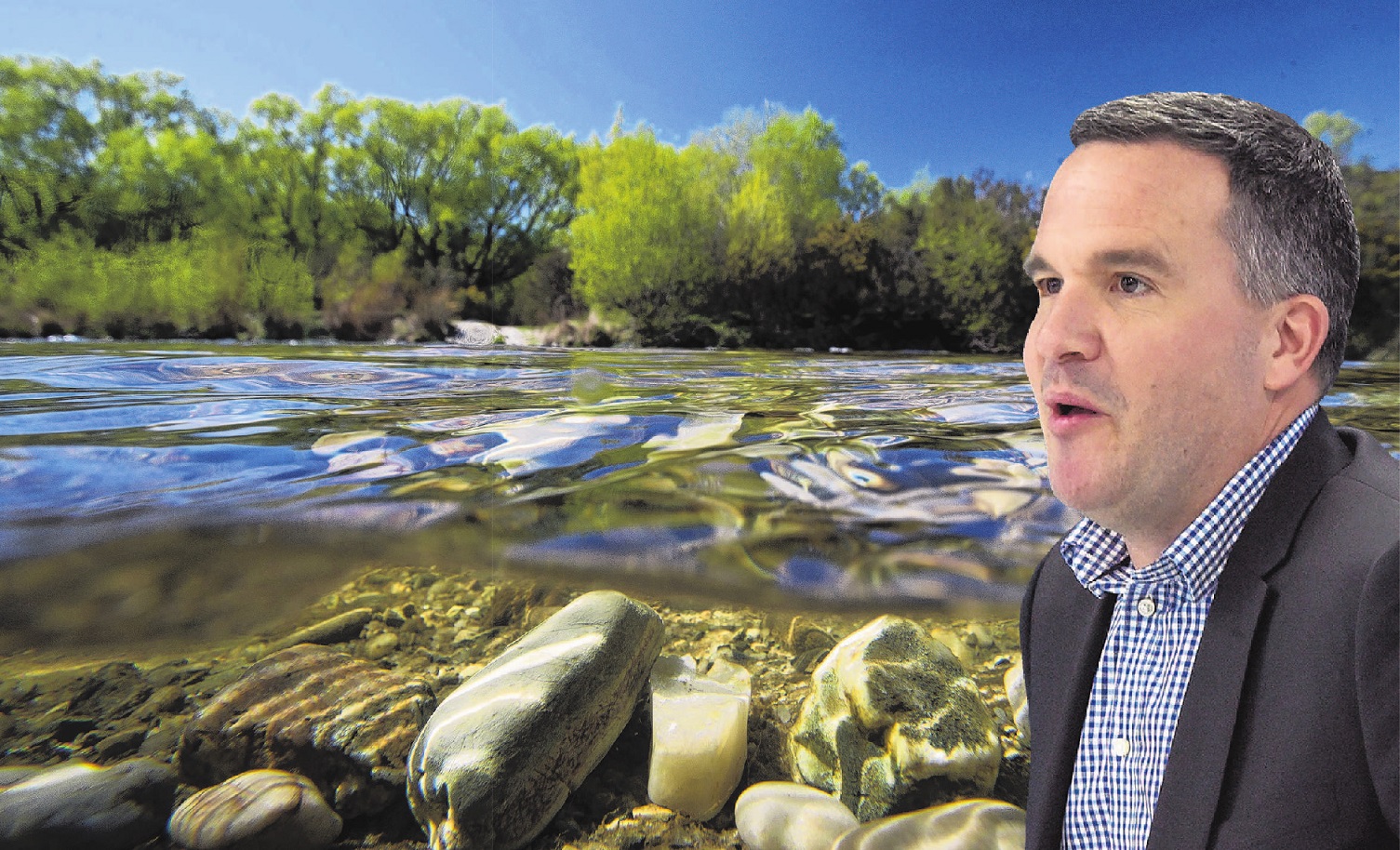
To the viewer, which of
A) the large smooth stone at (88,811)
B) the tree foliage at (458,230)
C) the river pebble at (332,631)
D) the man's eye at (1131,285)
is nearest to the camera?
the man's eye at (1131,285)

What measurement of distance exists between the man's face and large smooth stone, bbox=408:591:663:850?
1.47 m

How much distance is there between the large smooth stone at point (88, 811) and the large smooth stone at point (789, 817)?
158 cm

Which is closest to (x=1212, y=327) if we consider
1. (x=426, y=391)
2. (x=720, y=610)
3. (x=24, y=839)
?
Answer: (x=720, y=610)

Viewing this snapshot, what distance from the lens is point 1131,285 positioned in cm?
95

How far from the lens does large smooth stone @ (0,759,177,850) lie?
5.89ft

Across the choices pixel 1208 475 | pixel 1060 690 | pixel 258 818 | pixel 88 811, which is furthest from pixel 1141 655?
pixel 88 811

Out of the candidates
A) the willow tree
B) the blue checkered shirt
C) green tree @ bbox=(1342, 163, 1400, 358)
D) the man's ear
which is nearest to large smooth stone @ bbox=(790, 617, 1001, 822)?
the blue checkered shirt

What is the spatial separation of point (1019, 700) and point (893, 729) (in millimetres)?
651

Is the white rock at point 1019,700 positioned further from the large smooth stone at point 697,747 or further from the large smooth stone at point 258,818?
the large smooth stone at point 258,818

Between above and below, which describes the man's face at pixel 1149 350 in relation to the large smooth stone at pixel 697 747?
above

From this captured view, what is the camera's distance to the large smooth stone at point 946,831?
1546mm

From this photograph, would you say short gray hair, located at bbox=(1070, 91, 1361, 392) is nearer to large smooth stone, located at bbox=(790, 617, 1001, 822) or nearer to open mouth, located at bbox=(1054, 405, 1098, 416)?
open mouth, located at bbox=(1054, 405, 1098, 416)

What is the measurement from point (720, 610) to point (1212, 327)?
2605mm

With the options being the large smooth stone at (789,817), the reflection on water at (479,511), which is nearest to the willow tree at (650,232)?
the reflection on water at (479,511)
